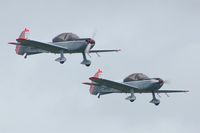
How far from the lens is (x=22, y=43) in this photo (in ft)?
390

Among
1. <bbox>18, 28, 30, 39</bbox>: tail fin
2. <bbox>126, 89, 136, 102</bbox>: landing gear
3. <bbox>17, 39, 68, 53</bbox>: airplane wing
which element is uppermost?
<bbox>17, 39, 68, 53</bbox>: airplane wing

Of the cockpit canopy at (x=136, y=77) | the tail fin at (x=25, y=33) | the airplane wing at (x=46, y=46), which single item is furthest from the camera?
the tail fin at (x=25, y=33)

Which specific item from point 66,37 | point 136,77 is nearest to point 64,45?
point 66,37

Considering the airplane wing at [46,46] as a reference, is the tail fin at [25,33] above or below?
below

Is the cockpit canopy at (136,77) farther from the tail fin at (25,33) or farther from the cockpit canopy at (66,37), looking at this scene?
the tail fin at (25,33)

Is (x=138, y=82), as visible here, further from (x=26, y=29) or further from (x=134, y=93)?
(x=26, y=29)

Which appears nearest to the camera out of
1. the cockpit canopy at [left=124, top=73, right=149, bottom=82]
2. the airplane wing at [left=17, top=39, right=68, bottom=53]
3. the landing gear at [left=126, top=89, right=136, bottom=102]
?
the landing gear at [left=126, top=89, right=136, bottom=102]

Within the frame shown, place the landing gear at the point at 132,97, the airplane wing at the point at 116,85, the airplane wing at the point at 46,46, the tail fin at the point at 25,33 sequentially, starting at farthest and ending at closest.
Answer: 1. the tail fin at the point at 25,33
2. the airplane wing at the point at 46,46
3. the airplane wing at the point at 116,85
4. the landing gear at the point at 132,97

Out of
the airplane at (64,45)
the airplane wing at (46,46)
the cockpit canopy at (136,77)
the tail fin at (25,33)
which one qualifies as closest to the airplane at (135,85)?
the cockpit canopy at (136,77)

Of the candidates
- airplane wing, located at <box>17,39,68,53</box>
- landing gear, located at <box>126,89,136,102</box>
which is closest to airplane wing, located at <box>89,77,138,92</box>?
landing gear, located at <box>126,89,136,102</box>

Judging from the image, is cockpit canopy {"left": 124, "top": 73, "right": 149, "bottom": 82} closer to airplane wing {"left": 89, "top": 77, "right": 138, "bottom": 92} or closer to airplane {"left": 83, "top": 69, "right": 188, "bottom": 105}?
airplane {"left": 83, "top": 69, "right": 188, "bottom": 105}

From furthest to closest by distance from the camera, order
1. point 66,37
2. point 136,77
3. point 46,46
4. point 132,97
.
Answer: point 66,37 < point 136,77 < point 46,46 < point 132,97

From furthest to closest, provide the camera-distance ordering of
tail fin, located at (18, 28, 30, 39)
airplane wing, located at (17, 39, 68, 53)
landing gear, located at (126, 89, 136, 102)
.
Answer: tail fin, located at (18, 28, 30, 39) → airplane wing, located at (17, 39, 68, 53) → landing gear, located at (126, 89, 136, 102)

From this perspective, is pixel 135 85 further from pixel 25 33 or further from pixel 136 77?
pixel 25 33
